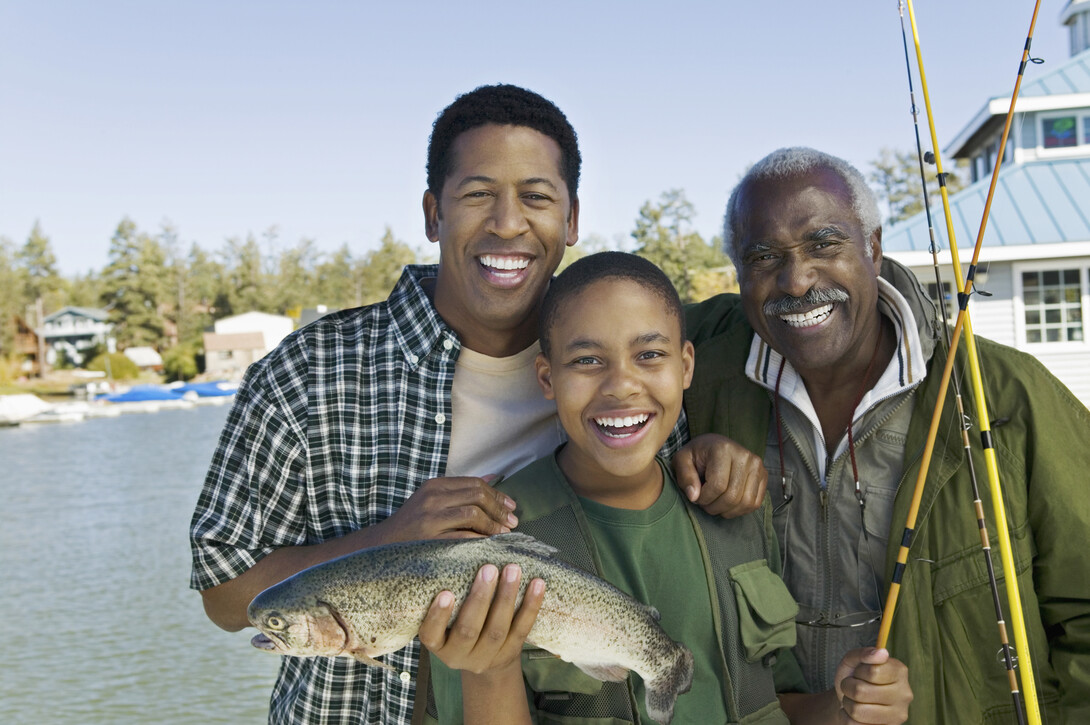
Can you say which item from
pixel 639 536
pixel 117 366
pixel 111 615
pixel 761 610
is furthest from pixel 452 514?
pixel 117 366

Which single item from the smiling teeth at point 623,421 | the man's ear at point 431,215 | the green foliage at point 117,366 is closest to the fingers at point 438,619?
the smiling teeth at point 623,421

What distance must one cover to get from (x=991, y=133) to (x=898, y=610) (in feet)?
75.2

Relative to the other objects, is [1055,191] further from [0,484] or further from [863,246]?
[0,484]

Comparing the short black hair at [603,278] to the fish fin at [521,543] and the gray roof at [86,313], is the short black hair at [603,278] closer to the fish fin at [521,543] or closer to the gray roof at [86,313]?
the fish fin at [521,543]

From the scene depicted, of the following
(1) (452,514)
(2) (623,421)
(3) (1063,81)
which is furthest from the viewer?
(3) (1063,81)

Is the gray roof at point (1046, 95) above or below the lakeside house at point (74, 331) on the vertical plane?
above

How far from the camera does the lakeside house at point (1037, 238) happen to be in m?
17.8

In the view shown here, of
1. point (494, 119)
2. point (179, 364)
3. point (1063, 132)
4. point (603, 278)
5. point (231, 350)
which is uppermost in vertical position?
point (1063, 132)

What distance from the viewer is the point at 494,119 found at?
3.16 m

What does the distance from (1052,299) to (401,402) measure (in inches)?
748

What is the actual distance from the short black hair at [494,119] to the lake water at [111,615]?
338 inches

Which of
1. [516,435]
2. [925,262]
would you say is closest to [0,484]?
[925,262]

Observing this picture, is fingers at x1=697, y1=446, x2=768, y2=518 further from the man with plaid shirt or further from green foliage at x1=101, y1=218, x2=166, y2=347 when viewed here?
green foliage at x1=101, y1=218, x2=166, y2=347

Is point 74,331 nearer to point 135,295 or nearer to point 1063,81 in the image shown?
point 135,295
